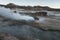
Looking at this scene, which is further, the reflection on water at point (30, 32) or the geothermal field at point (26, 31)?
the reflection on water at point (30, 32)

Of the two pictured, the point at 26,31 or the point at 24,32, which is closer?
the point at 24,32

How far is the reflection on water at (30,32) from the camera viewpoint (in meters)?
9.21

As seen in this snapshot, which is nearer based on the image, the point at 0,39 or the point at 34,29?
the point at 0,39

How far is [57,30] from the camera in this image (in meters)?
10.3

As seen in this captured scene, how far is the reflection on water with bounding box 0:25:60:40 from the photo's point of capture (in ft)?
30.2

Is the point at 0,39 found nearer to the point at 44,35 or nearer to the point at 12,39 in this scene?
the point at 12,39

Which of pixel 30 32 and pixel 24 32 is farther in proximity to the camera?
pixel 30 32

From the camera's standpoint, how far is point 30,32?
9570 millimetres

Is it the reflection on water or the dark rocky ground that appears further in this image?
the reflection on water

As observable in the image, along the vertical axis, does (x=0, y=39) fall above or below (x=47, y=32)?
above

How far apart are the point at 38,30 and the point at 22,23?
48.9 inches

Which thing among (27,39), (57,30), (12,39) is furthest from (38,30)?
(12,39)

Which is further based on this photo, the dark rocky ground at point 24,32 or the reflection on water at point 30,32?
the reflection on water at point 30,32

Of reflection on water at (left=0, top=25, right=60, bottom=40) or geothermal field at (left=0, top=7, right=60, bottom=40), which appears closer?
geothermal field at (left=0, top=7, right=60, bottom=40)
